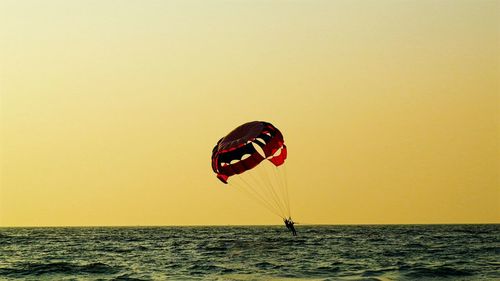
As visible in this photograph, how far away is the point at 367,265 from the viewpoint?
1325 inches

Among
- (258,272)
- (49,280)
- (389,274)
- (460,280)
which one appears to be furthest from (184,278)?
(460,280)

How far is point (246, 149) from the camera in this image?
3669 cm

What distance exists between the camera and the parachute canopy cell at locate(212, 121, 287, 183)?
36531 mm

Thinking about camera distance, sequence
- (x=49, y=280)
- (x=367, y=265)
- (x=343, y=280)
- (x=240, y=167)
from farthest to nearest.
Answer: (x=240, y=167), (x=367, y=265), (x=49, y=280), (x=343, y=280)

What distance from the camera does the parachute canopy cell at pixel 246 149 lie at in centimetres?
3653

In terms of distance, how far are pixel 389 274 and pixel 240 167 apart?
11.9 meters

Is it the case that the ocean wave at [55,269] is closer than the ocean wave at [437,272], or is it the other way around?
the ocean wave at [437,272]

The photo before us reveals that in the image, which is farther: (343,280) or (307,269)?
(307,269)

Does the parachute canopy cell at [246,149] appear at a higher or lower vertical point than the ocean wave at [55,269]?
higher

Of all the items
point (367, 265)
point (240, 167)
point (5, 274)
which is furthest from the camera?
point (240, 167)

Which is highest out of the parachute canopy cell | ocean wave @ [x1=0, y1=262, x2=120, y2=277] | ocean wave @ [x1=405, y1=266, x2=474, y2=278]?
the parachute canopy cell

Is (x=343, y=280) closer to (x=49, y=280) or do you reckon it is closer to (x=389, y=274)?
(x=389, y=274)

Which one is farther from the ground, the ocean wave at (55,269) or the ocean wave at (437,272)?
the ocean wave at (55,269)

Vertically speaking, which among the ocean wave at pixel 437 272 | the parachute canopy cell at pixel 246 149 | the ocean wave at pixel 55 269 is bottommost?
the ocean wave at pixel 437 272
